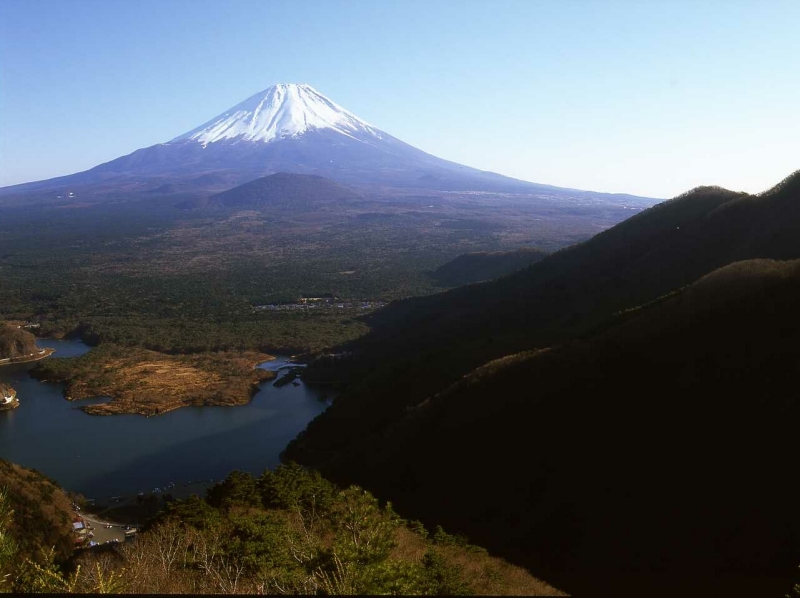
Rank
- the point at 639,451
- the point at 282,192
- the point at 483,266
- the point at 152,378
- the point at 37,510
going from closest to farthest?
the point at 639,451 < the point at 37,510 < the point at 152,378 < the point at 483,266 < the point at 282,192

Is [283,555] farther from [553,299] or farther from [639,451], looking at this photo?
[553,299]

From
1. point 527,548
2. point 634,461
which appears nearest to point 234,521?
point 527,548

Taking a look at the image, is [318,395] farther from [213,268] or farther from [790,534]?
[213,268]

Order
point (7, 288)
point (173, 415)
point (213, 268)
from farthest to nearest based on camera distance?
point (213, 268)
point (7, 288)
point (173, 415)

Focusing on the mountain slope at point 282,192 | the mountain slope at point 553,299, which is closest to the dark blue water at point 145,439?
the mountain slope at point 553,299

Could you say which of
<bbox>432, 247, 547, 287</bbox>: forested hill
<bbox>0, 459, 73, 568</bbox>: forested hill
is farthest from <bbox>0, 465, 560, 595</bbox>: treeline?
<bbox>432, 247, 547, 287</bbox>: forested hill

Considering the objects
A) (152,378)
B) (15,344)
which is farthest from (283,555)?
(15,344)

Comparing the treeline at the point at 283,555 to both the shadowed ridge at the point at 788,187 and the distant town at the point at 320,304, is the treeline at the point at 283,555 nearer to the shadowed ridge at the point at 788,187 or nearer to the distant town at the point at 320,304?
the shadowed ridge at the point at 788,187
